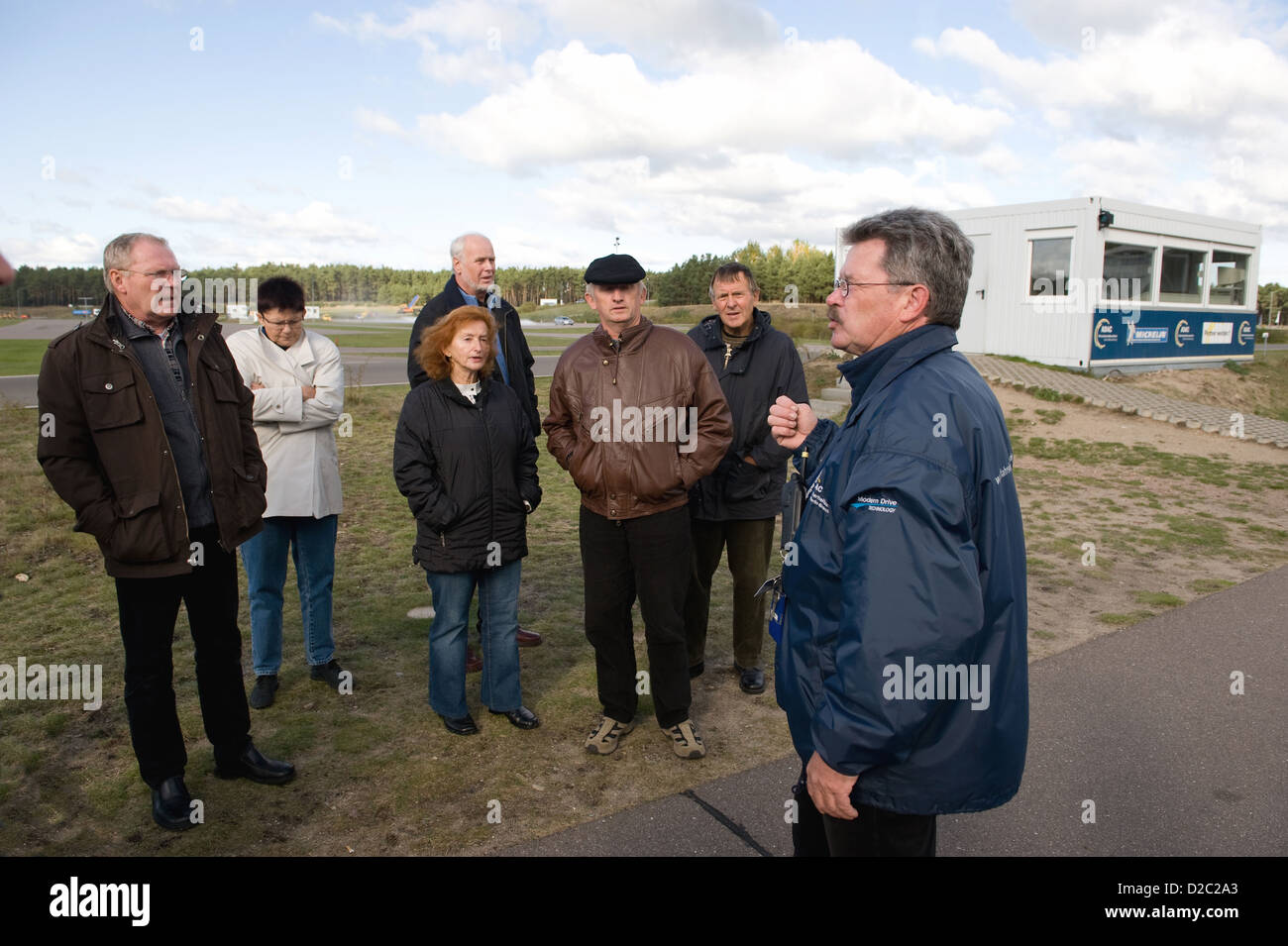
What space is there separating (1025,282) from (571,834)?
1902 cm

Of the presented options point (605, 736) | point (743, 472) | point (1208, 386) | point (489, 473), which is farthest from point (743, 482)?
point (1208, 386)

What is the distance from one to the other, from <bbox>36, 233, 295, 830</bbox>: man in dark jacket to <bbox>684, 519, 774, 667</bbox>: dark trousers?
2300 millimetres

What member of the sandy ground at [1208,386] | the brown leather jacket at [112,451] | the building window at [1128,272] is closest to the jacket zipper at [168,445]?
the brown leather jacket at [112,451]

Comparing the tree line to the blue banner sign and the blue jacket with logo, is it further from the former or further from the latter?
the blue jacket with logo

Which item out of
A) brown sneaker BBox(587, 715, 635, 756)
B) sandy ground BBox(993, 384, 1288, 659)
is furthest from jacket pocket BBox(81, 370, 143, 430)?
sandy ground BBox(993, 384, 1288, 659)

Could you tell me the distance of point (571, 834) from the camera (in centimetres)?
350

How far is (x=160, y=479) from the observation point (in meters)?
3.52

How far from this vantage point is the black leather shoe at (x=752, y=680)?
16.4 ft

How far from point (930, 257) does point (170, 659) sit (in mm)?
3366

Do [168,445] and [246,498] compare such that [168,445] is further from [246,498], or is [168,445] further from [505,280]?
[505,280]

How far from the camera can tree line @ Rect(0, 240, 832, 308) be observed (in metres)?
68.4

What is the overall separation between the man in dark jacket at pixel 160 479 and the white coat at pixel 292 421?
2.38ft

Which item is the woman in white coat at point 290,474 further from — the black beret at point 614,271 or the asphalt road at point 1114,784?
the asphalt road at point 1114,784
